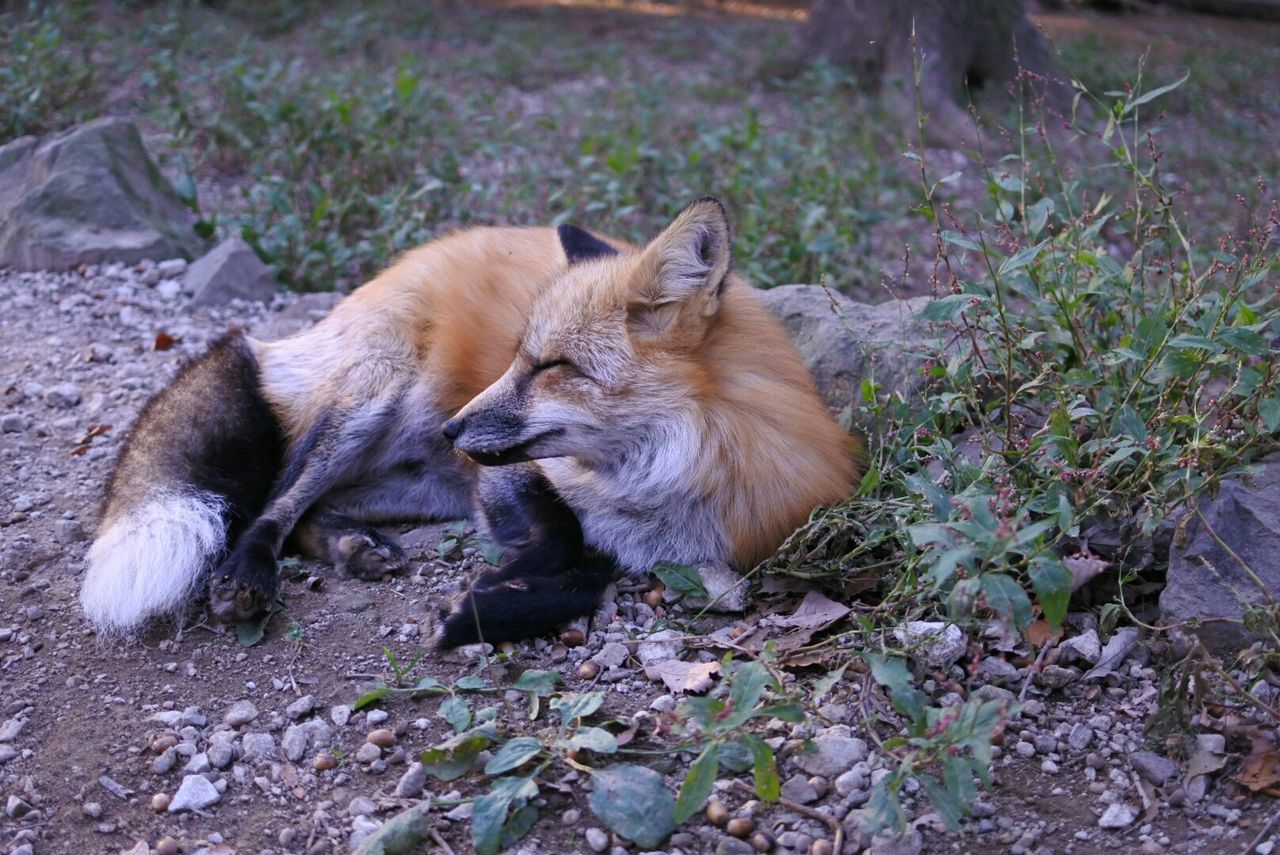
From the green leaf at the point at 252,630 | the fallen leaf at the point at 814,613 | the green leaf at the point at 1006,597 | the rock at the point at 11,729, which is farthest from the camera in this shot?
the green leaf at the point at 252,630

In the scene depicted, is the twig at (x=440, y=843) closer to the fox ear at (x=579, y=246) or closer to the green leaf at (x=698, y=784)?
the green leaf at (x=698, y=784)

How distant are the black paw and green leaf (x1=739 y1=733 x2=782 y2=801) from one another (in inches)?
65.9

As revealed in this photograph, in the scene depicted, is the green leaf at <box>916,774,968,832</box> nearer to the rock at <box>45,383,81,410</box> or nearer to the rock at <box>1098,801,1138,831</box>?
the rock at <box>1098,801,1138,831</box>

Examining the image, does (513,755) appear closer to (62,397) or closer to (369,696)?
(369,696)

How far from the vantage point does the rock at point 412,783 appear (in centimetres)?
263

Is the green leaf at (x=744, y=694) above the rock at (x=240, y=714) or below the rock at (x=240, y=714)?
above

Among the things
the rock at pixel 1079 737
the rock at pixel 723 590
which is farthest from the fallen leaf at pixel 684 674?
the rock at pixel 1079 737

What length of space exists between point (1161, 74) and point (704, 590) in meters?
8.62

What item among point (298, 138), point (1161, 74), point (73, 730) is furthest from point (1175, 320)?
point (1161, 74)

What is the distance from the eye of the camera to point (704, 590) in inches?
132

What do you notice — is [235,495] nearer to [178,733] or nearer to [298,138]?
[178,733]

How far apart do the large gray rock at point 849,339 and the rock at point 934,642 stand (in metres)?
1.11

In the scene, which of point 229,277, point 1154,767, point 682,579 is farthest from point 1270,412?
point 229,277

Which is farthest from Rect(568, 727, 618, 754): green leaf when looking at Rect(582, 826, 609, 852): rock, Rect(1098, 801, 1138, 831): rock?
Rect(1098, 801, 1138, 831): rock
